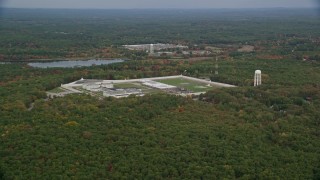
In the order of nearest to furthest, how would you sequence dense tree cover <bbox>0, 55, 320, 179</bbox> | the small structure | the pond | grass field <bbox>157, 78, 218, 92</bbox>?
dense tree cover <bbox>0, 55, 320, 179</bbox> → grass field <bbox>157, 78, 218, 92</bbox> → the small structure → the pond

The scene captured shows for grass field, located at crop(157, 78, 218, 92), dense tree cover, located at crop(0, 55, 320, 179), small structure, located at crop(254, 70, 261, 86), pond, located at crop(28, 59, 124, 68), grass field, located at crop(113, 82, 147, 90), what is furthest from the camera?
pond, located at crop(28, 59, 124, 68)

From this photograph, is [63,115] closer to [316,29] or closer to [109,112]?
[109,112]

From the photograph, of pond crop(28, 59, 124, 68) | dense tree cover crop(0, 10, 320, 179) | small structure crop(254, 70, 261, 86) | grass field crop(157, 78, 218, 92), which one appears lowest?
pond crop(28, 59, 124, 68)

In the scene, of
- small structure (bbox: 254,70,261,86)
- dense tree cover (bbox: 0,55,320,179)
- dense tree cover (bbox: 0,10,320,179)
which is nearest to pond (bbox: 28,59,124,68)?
dense tree cover (bbox: 0,10,320,179)

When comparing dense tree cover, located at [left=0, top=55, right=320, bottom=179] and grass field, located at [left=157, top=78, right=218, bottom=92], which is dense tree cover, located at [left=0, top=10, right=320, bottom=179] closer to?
dense tree cover, located at [left=0, top=55, right=320, bottom=179]

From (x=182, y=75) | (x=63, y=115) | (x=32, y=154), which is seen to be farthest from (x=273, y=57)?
(x=32, y=154)

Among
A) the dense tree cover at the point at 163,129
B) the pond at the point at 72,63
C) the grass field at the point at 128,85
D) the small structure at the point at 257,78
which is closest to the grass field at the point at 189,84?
the dense tree cover at the point at 163,129

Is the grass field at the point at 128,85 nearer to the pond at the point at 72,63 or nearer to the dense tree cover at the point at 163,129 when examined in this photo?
the dense tree cover at the point at 163,129

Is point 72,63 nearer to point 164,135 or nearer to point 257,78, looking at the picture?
point 257,78

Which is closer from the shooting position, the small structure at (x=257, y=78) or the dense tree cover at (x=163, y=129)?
the dense tree cover at (x=163, y=129)

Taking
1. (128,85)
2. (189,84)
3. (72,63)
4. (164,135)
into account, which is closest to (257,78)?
(189,84)

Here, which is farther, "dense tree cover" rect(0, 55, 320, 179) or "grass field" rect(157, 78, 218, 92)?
"grass field" rect(157, 78, 218, 92)
